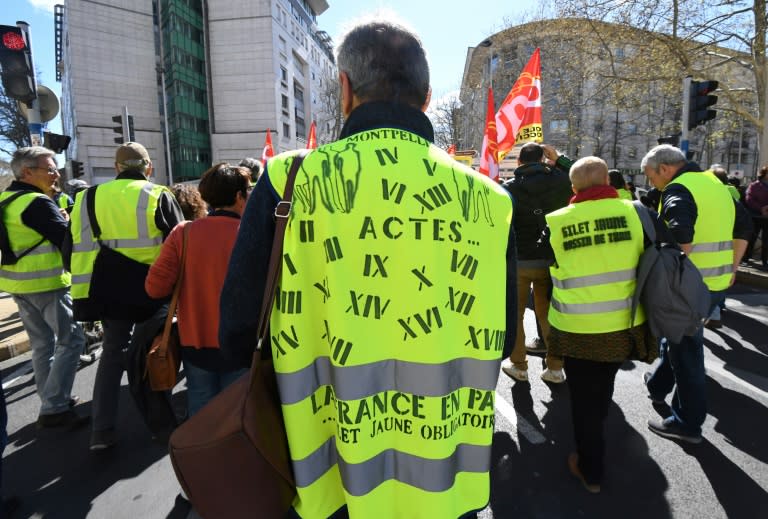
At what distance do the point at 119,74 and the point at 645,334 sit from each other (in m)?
50.1

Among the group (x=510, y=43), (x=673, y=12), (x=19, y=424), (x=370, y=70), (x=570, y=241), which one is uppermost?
(x=510, y=43)

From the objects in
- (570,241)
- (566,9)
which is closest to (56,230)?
(570,241)

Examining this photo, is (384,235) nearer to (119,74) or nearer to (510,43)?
(510,43)

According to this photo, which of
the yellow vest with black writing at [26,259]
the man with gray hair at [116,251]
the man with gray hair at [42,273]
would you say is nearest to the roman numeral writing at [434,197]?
the man with gray hair at [116,251]

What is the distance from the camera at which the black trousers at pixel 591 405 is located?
2613mm

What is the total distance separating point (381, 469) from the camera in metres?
1.14

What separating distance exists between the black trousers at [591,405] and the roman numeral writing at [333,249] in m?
2.14

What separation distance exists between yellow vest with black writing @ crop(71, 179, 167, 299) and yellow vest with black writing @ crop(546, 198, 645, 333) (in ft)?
9.01

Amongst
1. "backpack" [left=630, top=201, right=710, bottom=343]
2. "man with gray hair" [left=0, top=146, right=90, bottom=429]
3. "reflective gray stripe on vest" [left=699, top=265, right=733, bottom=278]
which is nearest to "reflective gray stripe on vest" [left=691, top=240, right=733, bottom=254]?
"reflective gray stripe on vest" [left=699, top=265, right=733, bottom=278]

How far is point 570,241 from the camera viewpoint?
2.65m

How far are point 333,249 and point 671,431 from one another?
133 inches

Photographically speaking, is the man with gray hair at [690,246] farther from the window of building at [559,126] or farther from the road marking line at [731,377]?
the window of building at [559,126]

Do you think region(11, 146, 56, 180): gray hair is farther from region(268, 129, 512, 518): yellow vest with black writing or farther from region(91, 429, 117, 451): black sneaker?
region(268, 129, 512, 518): yellow vest with black writing

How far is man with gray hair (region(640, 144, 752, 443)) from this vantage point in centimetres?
306
